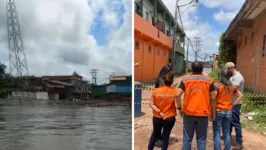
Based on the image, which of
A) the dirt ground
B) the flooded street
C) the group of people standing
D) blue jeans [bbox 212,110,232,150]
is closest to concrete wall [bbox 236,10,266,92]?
the dirt ground

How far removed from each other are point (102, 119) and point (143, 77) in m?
9.20

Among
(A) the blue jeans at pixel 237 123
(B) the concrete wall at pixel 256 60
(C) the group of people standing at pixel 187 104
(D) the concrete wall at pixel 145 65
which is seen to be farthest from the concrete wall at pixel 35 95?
(C) the group of people standing at pixel 187 104

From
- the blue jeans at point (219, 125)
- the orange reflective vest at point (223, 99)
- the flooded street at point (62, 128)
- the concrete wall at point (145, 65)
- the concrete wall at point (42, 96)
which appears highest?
the concrete wall at point (145, 65)

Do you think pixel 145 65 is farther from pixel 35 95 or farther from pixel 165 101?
pixel 35 95

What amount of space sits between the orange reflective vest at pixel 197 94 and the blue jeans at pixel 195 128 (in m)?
0.05

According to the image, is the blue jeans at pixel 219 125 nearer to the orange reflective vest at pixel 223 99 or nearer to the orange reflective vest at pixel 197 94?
the orange reflective vest at pixel 223 99

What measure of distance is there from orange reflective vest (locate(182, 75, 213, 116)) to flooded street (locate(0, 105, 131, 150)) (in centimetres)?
482

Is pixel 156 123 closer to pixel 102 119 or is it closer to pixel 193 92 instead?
pixel 193 92

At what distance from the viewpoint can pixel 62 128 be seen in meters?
14.2

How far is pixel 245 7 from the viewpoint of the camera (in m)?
4.30

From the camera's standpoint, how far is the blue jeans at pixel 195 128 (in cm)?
231

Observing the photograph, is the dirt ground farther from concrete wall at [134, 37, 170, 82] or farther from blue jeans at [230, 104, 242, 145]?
concrete wall at [134, 37, 170, 82]

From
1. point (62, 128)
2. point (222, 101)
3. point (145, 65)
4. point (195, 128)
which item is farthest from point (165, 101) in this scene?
point (62, 128)

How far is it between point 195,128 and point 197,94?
0.91ft
